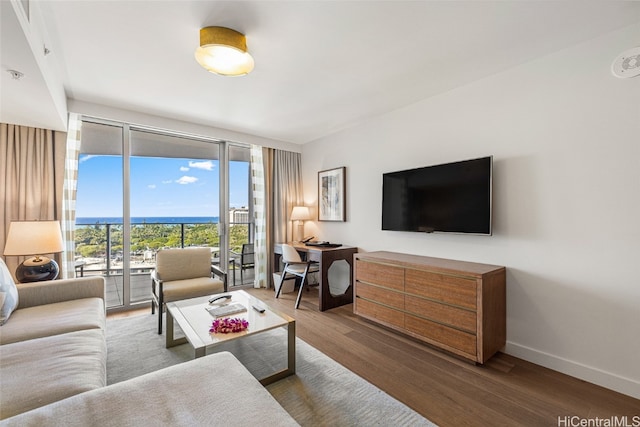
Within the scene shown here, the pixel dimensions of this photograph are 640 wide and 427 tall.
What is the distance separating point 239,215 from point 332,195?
5.10 ft

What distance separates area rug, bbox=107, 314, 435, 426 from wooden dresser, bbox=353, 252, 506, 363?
83 cm

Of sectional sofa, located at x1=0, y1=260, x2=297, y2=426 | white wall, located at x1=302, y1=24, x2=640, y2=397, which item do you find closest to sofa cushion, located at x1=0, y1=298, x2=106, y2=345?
sectional sofa, located at x1=0, y1=260, x2=297, y2=426

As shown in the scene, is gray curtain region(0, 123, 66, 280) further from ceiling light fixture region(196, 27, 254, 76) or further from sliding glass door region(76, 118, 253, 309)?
ceiling light fixture region(196, 27, 254, 76)

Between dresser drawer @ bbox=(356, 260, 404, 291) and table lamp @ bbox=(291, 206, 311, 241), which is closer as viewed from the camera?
dresser drawer @ bbox=(356, 260, 404, 291)

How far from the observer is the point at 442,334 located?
2428mm

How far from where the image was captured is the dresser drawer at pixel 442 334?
88.8 inches

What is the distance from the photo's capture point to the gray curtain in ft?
9.25

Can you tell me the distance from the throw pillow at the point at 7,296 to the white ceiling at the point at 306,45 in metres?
1.40

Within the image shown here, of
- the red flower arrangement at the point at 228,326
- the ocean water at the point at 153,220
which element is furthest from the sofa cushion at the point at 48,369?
the ocean water at the point at 153,220

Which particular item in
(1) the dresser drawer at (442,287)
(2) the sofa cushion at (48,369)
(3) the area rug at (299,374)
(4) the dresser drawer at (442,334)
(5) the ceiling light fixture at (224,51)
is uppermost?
(5) the ceiling light fixture at (224,51)

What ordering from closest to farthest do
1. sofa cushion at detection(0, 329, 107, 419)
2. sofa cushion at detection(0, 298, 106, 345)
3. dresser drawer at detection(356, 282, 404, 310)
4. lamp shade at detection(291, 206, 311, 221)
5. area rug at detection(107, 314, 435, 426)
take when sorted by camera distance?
sofa cushion at detection(0, 329, 107, 419) < area rug at detection(107, 314, 435, 426) < sofa cushion at detection(0, 298, 106, 345) < dresser drawer at detection(356, 282, 404, 310) < lamp shade at detection(291, 206, 311, 221)

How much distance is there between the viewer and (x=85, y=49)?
7.13 ft

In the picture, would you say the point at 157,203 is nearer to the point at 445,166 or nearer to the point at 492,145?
the point at 445,166

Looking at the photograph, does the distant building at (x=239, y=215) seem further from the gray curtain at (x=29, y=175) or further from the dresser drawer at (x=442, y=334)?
the dresser drawer at (x=442, y=334)
